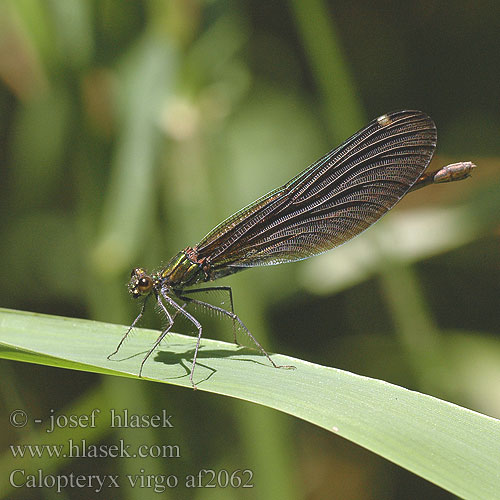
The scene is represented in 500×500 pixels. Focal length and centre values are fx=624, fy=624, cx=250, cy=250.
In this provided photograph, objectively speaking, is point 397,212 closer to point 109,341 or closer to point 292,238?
point 292,238

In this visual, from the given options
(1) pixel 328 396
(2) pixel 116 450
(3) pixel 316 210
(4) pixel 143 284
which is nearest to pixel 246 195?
(3) pixel 316 210

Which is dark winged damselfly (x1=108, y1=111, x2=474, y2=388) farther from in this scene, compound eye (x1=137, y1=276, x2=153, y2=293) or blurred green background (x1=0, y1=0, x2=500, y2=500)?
blurred green background (x1=0, y1=0, x2=500, y2=500)

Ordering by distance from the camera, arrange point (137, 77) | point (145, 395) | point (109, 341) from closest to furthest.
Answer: point (109, 341) → point (145, 395) → point (137, 77)

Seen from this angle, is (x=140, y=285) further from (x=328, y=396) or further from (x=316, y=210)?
(x=328, y=396)

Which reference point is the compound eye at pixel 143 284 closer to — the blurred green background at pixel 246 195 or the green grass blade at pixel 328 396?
the blurred green background at pixel 246 195

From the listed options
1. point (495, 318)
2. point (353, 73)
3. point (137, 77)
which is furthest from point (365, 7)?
point (495, 318)

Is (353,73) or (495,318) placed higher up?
(353,73)

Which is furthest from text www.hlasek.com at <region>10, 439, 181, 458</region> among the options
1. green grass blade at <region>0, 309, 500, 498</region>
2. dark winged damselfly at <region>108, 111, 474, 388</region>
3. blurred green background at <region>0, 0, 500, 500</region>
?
green grass blade at <region>0, 309, 500, 498</region>
